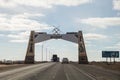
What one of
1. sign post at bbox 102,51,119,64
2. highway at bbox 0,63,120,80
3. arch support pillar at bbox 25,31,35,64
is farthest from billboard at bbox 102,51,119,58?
highway at bbox 0,63,120,80

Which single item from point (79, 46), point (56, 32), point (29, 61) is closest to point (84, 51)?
point (79, 46)

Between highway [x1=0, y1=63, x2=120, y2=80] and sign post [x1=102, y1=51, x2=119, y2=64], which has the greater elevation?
sign post [x1=102, y1=51, x2=119, y2=64]

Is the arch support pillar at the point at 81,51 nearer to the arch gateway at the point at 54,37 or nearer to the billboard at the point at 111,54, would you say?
the arch gateway at the point at 54,37

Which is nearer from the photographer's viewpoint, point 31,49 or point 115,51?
point 115,51

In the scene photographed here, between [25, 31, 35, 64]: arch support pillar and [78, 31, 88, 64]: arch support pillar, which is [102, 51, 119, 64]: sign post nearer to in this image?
[78, 31, 88, 64]: arch support pillar

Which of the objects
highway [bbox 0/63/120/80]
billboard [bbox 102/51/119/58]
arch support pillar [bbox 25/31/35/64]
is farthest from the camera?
arch support pillar [bbox 25/31/35/64]

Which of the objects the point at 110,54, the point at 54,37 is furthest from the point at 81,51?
the point at 110,54

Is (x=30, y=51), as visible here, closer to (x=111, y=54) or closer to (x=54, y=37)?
(x=54, y=37)

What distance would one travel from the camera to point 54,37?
111m

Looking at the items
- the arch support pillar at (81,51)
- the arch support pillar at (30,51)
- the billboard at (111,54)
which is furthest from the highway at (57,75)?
the arch support pillar at (30,51)

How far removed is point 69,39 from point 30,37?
14000 millimetres

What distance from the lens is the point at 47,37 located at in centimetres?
11056

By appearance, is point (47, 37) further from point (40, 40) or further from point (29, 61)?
point (29, 61)

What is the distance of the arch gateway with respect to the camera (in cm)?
11016
